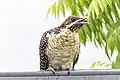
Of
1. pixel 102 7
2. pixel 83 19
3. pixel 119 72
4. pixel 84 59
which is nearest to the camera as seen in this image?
pixel 119 72

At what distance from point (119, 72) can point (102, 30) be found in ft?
2.83

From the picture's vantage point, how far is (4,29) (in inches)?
69.5

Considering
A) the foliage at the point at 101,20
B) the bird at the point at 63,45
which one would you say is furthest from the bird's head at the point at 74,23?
the foliage at the point at 101,20

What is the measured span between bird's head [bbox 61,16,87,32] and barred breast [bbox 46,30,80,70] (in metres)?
0.02

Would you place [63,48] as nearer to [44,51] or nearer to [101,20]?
[44,51]

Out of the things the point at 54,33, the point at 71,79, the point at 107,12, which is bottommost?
the point at 71,79

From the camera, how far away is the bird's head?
30.9 inches

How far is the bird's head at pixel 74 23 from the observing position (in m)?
0.78

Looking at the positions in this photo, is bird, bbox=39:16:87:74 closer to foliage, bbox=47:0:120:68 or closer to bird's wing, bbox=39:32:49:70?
bird's wing, bbox=39:32:49:70

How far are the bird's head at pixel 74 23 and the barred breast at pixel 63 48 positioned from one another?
0.05 ft

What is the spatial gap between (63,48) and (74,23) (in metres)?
0.08

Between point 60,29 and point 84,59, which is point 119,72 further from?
point 84,59

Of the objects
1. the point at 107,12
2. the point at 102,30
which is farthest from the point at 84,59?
the point at 107,12

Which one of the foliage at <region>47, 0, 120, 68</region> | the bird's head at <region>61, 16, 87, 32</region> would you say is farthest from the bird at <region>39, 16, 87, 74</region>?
the foliage at <region>47, 0, 120, 68</region>
